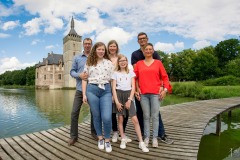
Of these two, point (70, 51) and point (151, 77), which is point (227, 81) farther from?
point (70, 51)

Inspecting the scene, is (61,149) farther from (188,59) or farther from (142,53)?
(188,59)

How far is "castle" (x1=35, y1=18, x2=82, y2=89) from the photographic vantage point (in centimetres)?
6604

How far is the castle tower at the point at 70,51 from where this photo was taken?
2564 inches

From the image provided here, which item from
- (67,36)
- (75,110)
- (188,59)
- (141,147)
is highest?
(67,36)

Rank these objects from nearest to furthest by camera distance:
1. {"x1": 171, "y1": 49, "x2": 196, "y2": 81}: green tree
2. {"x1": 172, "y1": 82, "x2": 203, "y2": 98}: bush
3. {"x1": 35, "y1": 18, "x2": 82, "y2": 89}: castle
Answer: {"x1": 172, "y1": 82, "x2": 203, "y2": 98}: bush → {"x1": 171, "y1": 49, "x2": 196, "y2": 81}: green tree → {"x1": 35, "y1": 18, "x2": 82, "y2": 89}: castle

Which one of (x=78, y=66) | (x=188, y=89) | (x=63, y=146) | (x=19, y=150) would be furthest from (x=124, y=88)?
(x=188, y=89)

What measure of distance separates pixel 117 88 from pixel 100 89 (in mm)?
416

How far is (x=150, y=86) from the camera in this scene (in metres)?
4.75

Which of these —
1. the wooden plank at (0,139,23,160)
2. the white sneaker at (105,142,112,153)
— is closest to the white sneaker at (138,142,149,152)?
the white sneaker at (105,142,112,153)

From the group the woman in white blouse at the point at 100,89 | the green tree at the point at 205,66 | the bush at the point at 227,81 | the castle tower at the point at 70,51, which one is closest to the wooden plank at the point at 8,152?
the woman in white blouse at the point at 100,89

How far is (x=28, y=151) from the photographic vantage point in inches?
173

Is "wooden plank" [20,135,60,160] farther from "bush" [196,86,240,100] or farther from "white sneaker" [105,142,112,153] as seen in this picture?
"bush" [196,86,240,100]

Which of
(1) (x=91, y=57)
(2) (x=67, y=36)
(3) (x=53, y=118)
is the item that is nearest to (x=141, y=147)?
(1) (x=91, y=57)

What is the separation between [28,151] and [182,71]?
55017 millimetres
